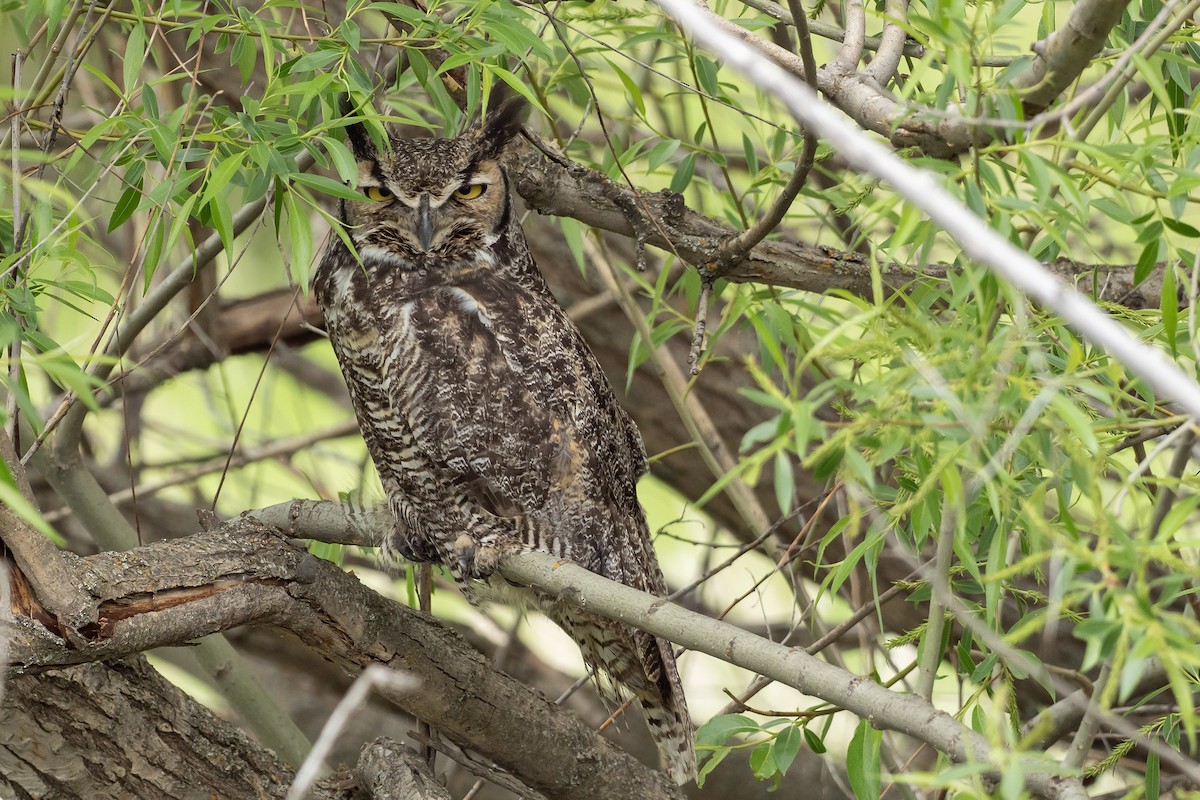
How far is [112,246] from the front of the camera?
364cm

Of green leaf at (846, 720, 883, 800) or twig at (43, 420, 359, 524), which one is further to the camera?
twig at (43, 420, 359, 524)

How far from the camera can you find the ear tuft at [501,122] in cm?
228

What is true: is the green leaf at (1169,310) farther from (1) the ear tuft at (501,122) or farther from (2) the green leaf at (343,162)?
(1) the ear tuft at (501,122)

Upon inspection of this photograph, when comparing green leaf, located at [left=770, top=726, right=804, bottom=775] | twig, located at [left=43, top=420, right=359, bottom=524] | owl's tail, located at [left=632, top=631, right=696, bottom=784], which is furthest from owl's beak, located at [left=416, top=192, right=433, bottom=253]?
green leaf, located at [left=770, top=726, right=804, bottom=775]

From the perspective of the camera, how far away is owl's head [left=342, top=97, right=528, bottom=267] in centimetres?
227

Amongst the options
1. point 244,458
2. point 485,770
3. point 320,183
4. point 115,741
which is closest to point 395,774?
point 485,770

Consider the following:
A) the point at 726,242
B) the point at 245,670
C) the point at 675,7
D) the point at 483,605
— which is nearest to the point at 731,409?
the point at 483,605

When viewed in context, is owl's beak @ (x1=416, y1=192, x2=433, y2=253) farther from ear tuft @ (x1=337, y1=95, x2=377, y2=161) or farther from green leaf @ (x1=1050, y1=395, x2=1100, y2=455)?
green leaf @ (x1=1050, y1=395, x2=1100, y2=455)

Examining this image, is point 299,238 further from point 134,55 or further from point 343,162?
point 134,55

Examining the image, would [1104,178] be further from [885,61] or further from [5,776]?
[5,776]

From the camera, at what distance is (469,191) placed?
7.65ft

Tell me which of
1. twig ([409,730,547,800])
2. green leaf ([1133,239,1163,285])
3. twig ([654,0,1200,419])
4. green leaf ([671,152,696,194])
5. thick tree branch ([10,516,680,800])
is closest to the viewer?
twig ([654,0,1200,419])

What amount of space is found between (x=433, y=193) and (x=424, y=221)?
0.20 feet

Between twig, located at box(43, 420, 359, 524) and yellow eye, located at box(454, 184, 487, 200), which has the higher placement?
yellow eye, located at box(454, 184, 487, 200)
